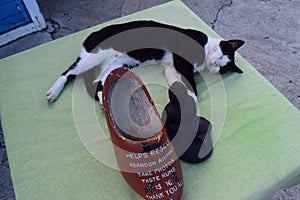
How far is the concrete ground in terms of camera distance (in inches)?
47.7

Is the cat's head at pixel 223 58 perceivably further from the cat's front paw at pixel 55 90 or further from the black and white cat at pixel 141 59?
the cat's front paw at pixel 55 90

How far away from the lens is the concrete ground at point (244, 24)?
121 cm

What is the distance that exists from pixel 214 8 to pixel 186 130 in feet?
3.75

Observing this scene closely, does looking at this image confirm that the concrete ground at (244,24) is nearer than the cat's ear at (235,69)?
No

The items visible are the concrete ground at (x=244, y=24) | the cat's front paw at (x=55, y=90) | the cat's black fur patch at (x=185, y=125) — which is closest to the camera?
the cat's black fur patch at (x=185, y=125)

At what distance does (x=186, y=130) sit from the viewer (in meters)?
0.59

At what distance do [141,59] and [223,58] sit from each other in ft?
0.76

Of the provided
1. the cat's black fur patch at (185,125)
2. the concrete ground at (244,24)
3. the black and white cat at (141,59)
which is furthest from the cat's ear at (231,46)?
the concrete ground at (244,24)

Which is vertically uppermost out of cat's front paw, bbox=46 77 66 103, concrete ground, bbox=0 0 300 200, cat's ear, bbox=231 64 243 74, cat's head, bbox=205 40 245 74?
cat's front paw, bbox=46 77 66 103

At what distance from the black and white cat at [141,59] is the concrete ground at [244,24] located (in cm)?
48

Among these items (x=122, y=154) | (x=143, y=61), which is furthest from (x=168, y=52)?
(x=122, y=154)

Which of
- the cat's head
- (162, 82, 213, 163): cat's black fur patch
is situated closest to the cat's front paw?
(162, 82, 213, 163): cat's black fur patch

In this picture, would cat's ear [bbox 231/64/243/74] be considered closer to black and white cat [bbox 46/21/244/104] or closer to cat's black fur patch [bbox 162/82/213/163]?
black and white cat [bbox 46/21/244/104]

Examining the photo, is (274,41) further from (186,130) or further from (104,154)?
(104,154)
